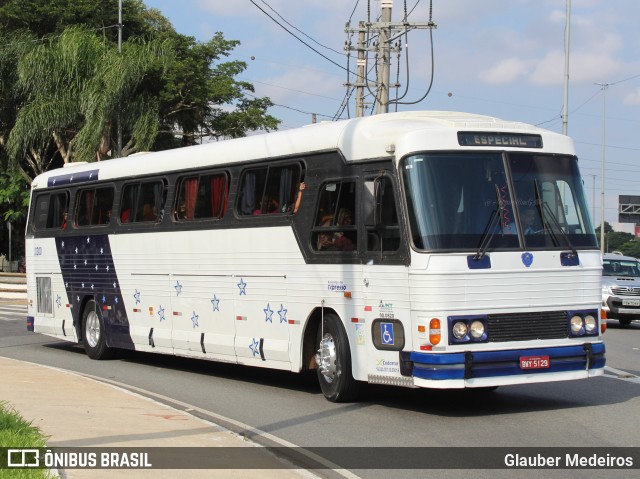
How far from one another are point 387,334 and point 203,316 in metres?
4.84

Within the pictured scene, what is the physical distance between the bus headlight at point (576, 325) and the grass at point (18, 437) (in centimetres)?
597

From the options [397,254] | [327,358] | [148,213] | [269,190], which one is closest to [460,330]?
[397,254]

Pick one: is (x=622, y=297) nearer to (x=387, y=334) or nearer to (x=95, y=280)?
(x=95, y=280)

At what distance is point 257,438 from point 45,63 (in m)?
31.1

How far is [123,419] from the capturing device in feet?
36.8

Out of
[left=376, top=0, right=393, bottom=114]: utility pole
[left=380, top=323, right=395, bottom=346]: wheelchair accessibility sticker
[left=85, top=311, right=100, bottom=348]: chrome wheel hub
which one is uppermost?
[left=376, top=0, right=393, bottom=114]: utility pole

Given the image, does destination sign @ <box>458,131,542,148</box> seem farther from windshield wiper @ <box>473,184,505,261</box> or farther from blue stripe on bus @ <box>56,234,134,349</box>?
blue stripe on bus @ <box>56,234,134,349</box>

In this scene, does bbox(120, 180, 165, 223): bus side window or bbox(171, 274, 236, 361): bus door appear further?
bbox(120, 180, 165, 223): bus side window

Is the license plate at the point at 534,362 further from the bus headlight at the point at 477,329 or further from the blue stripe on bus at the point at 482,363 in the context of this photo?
the bus headlight at the point at 477,329

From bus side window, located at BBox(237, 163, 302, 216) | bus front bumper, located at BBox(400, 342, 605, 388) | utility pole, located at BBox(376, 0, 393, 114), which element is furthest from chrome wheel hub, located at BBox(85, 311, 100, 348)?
utility pole, located at BBox(376, 0, 393, 114)

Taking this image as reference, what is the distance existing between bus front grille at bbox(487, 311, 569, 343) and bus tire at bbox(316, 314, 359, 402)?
197 cm

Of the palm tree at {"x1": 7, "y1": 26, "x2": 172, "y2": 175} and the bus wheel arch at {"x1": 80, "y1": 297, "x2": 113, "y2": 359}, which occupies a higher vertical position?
the palm tree at {"x1": 7, "y1": 26, "x2": 172, "y2": 175}

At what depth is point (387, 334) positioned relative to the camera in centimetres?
1195

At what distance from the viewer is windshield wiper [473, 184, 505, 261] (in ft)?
37.7
